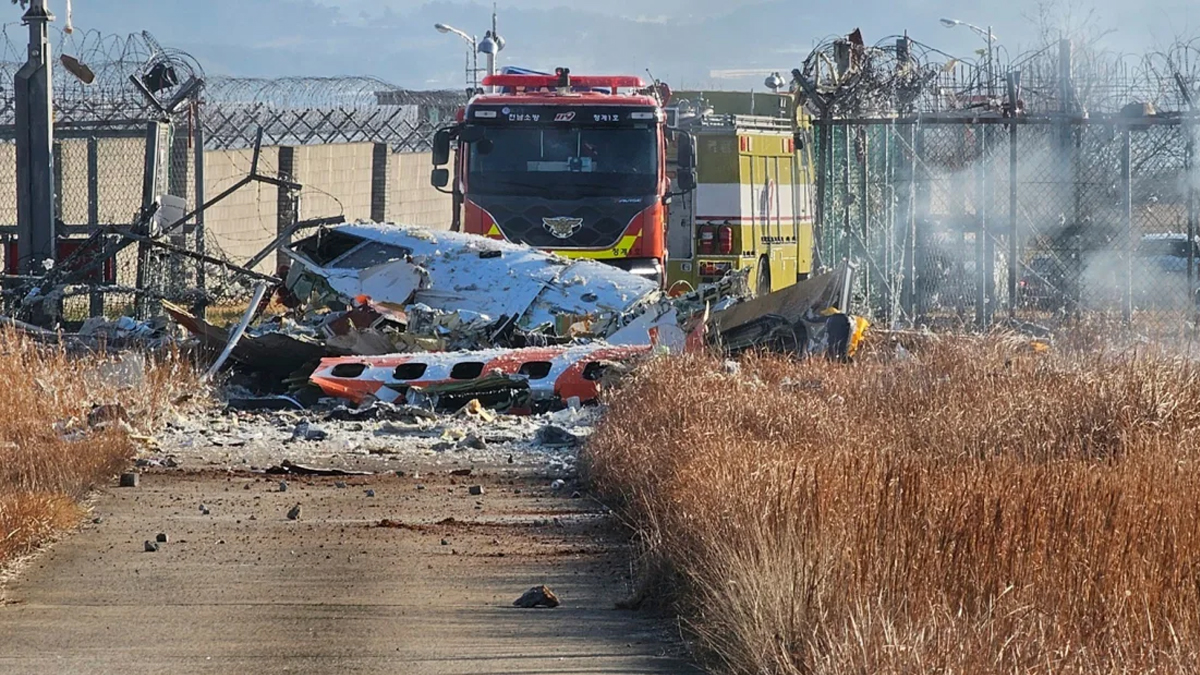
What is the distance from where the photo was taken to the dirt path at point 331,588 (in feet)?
19.9

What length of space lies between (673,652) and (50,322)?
479 inches

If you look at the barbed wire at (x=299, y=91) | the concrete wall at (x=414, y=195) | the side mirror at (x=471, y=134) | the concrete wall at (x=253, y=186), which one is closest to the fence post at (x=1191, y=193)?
the side mirror at (x=471, y=134)

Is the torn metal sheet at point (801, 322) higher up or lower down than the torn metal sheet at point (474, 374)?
higher up

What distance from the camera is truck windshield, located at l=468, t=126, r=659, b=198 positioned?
2027 centimetres

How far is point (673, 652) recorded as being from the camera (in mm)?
6219

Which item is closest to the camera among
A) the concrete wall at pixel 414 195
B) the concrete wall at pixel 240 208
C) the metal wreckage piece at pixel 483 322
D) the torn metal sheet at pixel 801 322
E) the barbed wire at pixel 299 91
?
the metal wreckage piece at pixel 483 322

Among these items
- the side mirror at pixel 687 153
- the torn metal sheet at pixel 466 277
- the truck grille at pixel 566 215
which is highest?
the side mirror at pixel 687 153

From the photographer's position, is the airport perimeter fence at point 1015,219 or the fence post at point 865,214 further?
the fence post at point 865,214

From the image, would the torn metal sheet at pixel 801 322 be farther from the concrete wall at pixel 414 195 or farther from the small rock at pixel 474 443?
the concrete wall at pixel 414 195

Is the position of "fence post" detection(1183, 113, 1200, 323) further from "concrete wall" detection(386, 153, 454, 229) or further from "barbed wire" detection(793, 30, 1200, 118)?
"concrete wall" detection(386, 153, 454, 229)

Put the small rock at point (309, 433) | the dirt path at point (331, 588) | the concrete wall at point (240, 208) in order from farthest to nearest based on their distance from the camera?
the concrete wall at point (240, 208) < the small rock at point (309, 433) < the dirt path at point (331, 588)

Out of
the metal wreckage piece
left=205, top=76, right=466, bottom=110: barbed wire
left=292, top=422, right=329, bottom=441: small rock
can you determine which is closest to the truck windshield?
the metal wreckage piece

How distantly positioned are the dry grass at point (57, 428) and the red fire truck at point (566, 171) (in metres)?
6.47

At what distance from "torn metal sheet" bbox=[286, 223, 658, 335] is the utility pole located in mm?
2460
